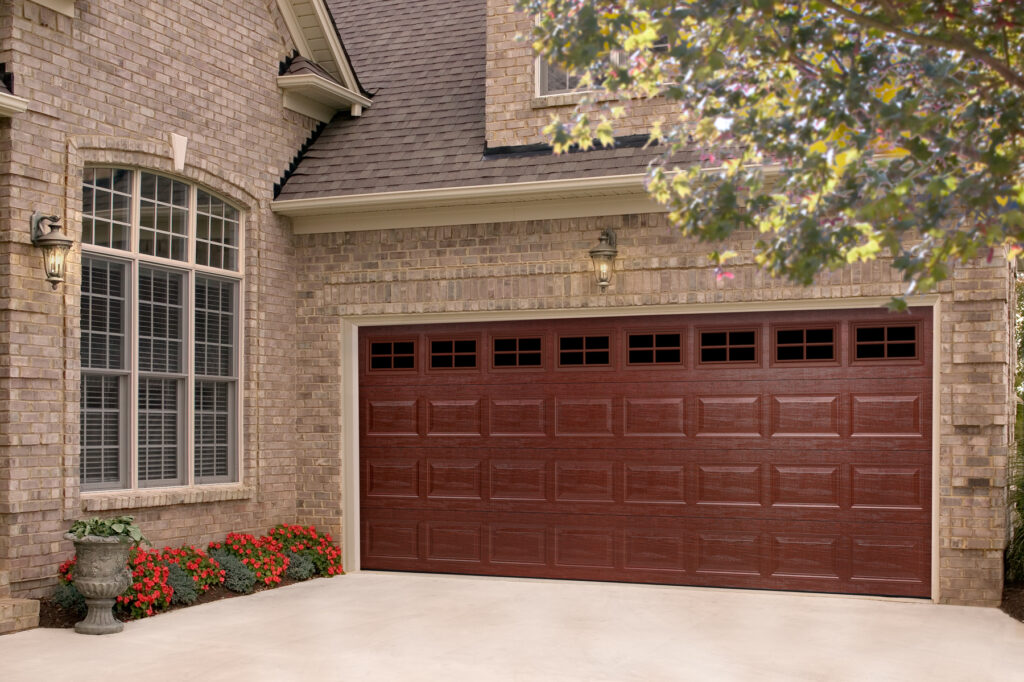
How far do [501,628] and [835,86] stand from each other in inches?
211

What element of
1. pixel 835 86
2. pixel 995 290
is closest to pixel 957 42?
pixel 835 86

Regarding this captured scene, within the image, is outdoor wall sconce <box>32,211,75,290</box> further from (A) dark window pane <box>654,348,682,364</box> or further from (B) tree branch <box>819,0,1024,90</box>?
(B) tree branch <box>819,0,1024,90</box>

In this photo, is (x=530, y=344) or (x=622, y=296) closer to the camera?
(x=622, y=296)

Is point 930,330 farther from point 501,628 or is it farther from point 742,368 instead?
point 501,628

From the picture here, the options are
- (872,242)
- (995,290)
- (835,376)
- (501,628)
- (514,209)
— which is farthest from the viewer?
(514,209)

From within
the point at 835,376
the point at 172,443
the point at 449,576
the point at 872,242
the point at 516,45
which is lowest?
the point at 449,576

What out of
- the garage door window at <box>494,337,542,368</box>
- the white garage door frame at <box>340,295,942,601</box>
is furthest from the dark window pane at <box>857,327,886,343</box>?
the garage door window at <box>494,337,542,368</box>

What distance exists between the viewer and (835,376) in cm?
1031

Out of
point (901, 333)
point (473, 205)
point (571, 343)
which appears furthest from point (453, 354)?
point (901, 333)

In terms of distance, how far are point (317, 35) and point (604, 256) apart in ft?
Answer: 14.2

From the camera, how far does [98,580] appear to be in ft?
27.5

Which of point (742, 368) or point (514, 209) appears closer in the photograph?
point (742, 368)

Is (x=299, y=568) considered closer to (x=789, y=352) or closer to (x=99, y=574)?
(x=99, y=574)

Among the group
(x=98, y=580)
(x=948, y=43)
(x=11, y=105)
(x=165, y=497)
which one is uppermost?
(x=11, y=105)
